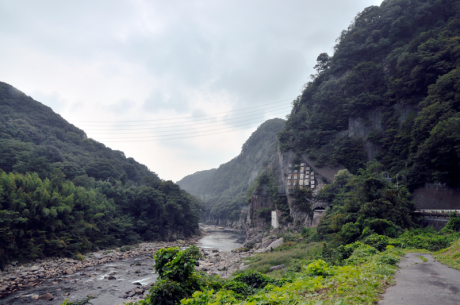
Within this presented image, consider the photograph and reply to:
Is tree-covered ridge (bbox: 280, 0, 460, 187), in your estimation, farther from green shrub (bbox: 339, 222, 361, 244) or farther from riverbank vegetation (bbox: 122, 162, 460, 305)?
green shrub (bbox: 339, 222, 361, 244)

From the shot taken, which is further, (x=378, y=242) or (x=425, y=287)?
(x=378, y=242)

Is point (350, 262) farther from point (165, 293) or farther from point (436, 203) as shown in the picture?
point (436, 203)

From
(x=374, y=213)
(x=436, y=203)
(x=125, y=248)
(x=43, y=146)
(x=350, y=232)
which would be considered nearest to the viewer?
(x=350, y=232)

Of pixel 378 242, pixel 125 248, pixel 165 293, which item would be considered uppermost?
pixel 378 242

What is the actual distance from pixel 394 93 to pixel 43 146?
48459mm

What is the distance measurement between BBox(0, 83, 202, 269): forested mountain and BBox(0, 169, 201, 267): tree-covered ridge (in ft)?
0.20

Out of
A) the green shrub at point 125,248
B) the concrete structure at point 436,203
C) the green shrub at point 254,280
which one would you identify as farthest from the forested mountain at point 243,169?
the green shrub at point 254,280

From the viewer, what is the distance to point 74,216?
28688mm

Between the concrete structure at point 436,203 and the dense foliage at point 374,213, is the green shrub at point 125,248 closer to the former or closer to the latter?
the dense foliage at point 374,213

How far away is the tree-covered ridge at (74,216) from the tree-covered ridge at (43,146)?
2.85m

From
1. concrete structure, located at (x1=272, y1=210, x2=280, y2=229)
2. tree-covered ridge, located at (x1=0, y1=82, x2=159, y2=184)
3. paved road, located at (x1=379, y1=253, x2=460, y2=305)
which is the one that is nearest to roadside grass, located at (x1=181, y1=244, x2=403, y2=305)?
paved road, located at (x1=379, y1=253, x2=460, y2=305)

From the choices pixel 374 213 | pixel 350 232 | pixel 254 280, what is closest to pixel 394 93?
pixel 374 213

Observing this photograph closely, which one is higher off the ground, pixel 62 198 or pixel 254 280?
pixel 62 198

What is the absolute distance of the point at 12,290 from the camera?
16.1m
